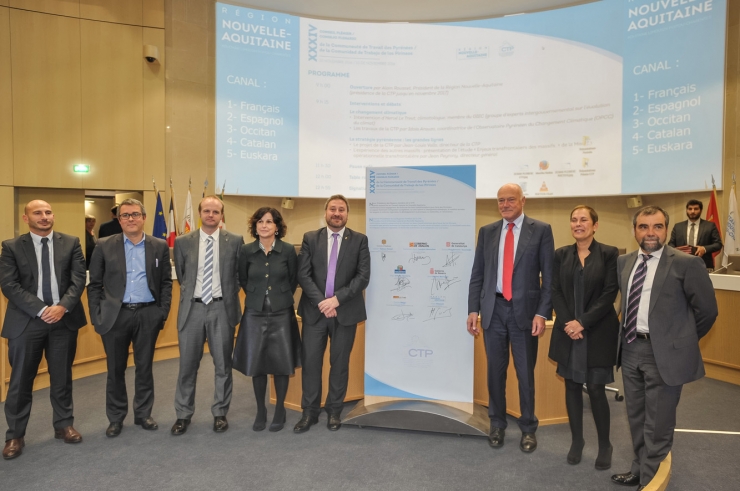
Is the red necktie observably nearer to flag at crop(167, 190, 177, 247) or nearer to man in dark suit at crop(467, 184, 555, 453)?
man in dark suit at crop(467, 184, 555, 453)

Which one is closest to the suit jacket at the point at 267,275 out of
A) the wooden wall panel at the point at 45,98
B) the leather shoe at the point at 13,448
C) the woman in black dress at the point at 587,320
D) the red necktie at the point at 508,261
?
the red necktie at the point at 508,261

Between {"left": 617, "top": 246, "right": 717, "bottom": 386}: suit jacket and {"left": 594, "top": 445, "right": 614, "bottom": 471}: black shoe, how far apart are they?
0.72 meters

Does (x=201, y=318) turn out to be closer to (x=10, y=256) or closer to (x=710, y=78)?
(x=10, y=256)

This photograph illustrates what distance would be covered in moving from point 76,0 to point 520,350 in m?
6.73

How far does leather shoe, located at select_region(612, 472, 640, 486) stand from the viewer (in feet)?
8.60

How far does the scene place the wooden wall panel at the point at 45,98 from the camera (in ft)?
18.7

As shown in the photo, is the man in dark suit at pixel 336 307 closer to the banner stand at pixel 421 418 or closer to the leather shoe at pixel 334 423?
the leather shoe at pixel 334 423

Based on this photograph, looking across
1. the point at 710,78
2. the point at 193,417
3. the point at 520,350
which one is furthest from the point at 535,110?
the point at 193,417

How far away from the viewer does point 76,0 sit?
602 cm

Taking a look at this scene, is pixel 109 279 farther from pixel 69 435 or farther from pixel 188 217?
pixel 188 217

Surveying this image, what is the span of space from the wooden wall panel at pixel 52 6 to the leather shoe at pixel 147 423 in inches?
209

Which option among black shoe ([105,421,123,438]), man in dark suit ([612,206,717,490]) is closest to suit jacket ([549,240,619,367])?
man in dark suit ([612,206,717,490])

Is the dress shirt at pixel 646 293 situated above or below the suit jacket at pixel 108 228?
below

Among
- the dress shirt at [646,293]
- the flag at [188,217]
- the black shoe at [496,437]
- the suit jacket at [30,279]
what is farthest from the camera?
the flag at [188,217]
